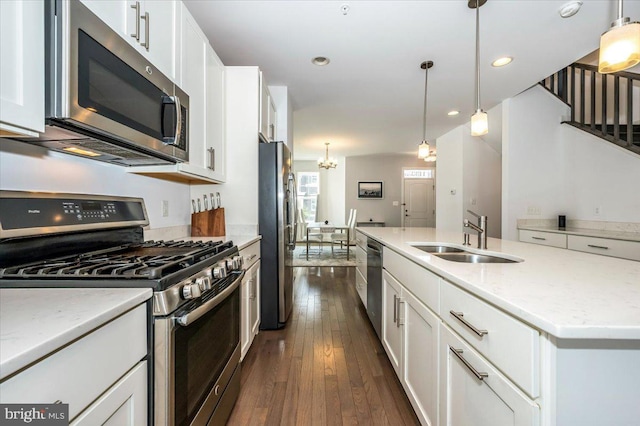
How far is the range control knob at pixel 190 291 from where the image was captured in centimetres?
100

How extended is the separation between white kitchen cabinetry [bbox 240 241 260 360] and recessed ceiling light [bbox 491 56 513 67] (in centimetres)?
287

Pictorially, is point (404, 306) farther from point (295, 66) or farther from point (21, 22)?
point (295, 66)

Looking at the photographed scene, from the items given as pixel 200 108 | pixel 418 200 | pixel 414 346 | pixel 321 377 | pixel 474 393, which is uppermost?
pixel 200 108

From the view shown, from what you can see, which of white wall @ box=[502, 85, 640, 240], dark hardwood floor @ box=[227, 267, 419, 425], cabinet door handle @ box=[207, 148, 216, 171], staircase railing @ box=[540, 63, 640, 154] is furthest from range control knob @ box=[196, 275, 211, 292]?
staircase railing @ box=[540, 63, 640, 154]

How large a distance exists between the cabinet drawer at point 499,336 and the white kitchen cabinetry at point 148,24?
1587 mm

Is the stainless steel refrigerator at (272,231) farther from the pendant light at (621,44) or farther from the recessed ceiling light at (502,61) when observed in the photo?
the recessed ceiling light at (502,61)

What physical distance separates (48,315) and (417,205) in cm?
834

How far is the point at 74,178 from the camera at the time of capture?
1349mm

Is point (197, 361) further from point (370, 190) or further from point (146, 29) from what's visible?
point (370, 190)

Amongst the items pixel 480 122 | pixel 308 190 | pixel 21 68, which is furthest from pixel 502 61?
pixel 308 190

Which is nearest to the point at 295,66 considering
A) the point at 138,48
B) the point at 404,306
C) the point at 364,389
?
the point at 138,48

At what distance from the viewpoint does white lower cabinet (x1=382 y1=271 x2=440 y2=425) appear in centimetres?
127

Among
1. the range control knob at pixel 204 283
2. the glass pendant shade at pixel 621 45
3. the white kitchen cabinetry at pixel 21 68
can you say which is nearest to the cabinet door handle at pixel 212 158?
the range control knob at pixel 204 283

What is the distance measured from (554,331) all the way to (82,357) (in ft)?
3.29
